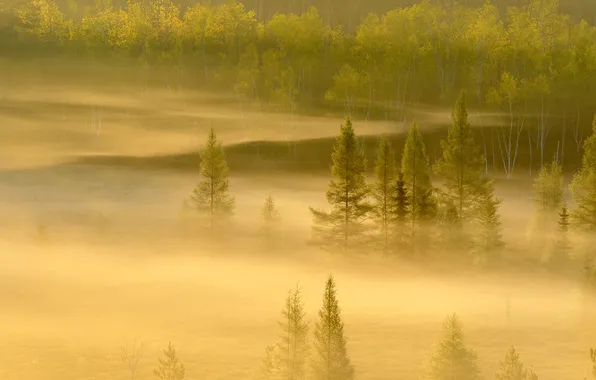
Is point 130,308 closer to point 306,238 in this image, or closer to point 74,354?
point 306,238

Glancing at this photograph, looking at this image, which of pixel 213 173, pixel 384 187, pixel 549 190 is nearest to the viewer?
pixel 384 187

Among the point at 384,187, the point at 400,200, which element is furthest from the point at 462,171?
the point at 400,200

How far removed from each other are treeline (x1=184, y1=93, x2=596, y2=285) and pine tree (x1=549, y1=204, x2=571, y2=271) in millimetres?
147

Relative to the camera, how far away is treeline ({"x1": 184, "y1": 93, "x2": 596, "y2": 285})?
120 m

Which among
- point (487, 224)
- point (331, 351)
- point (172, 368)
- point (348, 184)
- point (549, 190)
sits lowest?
point (172, 368)

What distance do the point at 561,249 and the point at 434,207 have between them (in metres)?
29.6

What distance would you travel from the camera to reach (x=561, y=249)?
142m

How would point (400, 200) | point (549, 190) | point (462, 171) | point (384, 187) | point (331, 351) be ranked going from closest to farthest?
1. point (331, 351)
2. point (400, 200)
3. point (384, 187)
4. point (462, 171)
5. point (549, 190)

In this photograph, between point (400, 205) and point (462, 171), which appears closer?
point (400, 205)

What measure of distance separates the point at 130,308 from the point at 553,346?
103 m

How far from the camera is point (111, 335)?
14738 cm

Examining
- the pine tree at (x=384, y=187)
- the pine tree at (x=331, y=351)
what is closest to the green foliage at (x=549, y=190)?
the pine tree at (x=384, y=187)

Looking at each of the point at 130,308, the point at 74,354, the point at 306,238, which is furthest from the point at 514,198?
the point at 74,354

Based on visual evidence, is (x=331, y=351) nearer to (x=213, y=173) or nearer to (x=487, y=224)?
(x=487, y=224)
